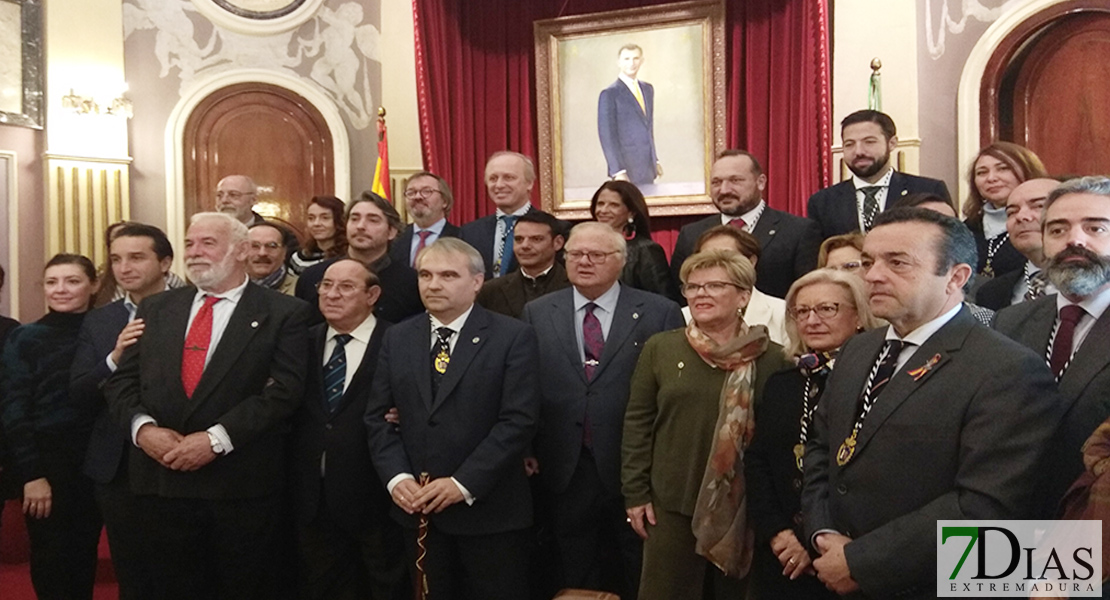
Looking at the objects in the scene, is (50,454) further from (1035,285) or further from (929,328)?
(1035,285)

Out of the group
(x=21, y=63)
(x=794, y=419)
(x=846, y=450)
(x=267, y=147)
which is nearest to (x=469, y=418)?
(x=794, y=419)

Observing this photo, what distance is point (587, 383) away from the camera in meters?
3.29

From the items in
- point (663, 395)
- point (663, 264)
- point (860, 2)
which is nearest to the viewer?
point (663, 395)

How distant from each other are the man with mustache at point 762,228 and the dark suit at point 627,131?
7.92 feet

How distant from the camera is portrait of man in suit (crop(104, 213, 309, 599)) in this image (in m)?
3.08

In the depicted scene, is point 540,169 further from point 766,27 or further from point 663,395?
point 663,395

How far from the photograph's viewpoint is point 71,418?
3.52m

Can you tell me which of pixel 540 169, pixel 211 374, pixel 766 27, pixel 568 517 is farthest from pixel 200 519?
pixel 766 27

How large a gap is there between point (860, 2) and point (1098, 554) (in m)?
4.75

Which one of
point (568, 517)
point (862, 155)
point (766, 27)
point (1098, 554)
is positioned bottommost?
point (568, 517)

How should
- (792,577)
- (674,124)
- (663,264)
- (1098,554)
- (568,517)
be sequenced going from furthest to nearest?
(674,124)
(663,264)
(568,517)
(792,577)
(1098,554)

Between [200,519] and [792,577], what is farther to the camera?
[200,519]
